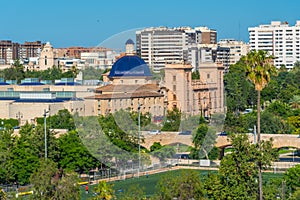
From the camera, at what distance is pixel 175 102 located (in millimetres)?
33781

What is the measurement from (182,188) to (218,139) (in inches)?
462

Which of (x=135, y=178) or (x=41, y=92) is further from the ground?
(x=41, y=92)

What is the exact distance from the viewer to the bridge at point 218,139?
25984 mm

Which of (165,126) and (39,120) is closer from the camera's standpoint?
(165,126)

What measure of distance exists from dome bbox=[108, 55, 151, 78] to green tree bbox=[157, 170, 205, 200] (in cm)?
1420

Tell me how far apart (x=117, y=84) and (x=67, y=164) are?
9.49 metres

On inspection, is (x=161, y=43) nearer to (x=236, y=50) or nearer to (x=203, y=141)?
(x=236, y=50)

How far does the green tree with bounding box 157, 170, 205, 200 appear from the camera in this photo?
14617mm

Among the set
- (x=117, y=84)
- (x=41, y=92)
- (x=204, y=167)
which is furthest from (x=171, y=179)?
(x=41, y=92)

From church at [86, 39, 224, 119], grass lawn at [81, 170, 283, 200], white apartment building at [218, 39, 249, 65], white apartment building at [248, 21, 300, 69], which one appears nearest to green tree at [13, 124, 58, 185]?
grass lawn at [81, 170, 283, 200]

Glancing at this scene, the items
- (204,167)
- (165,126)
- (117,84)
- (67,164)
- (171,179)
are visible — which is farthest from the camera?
(117,84)

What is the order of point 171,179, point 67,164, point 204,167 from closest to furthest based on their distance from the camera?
point 171,179 < point 67,164 < point 204,167

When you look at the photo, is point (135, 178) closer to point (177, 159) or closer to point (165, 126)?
point (177, 159)

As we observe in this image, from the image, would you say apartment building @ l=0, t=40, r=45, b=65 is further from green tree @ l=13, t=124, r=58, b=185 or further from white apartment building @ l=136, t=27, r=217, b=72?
green tree @ l=13, t=124, r=58, b=185
